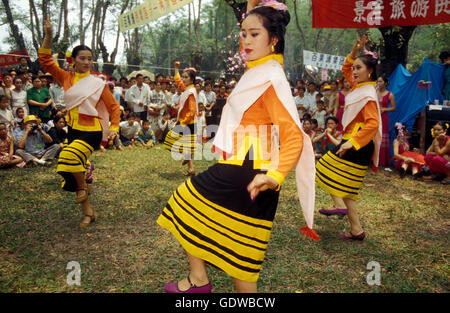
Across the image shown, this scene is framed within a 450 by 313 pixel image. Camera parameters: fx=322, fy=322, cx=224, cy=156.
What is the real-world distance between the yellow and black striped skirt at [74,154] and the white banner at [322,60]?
14.1 meters

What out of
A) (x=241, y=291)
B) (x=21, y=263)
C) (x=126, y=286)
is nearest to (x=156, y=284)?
(x=126, y=286)

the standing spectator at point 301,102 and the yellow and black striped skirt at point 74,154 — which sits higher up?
the standing spectator at point 301,102

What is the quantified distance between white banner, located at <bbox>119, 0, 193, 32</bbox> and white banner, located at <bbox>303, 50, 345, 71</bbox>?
29.1ft

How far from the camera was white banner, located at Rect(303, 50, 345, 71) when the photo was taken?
15.9 meters

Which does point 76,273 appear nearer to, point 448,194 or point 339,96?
point 448,194

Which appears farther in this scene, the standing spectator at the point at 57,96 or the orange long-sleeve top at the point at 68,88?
the standing spectator at the point at 57,96

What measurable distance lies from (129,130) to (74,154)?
650 cm

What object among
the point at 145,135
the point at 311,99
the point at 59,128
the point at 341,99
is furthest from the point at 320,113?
the point at 59,128

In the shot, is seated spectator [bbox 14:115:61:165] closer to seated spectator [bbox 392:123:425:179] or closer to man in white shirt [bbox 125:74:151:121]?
man in white shirt [bbox 125:74:151:121]

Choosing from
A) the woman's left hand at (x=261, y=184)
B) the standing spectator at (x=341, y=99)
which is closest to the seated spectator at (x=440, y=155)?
the standing spectator at (x=341, y=99)

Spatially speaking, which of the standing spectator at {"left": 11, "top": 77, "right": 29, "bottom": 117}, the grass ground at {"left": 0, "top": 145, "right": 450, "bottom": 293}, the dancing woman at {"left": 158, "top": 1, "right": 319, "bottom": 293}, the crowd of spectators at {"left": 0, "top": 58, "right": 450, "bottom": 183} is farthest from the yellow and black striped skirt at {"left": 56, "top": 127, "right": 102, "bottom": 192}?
the standing spectator at {"left": 11, "top": 77, "right": 29, "bottom": 117}

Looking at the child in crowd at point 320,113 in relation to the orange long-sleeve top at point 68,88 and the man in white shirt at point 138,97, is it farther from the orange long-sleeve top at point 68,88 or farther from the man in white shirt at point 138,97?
the orange long-sleeve top at point 68,88

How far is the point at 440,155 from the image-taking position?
272 inches

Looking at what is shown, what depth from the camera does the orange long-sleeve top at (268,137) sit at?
1721 mm
